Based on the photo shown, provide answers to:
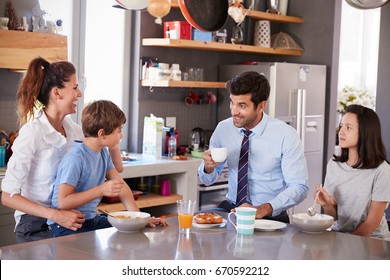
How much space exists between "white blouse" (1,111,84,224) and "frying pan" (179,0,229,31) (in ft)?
2.87

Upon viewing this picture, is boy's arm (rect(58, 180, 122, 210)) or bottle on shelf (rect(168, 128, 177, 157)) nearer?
boy's arm (rect(58, 180, 122, 210))

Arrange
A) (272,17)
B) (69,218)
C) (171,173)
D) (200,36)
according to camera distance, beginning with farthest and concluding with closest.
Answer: (272,17) < (200,36) < (171,173) < (69,218)

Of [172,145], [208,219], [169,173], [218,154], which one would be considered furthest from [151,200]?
[208,219]

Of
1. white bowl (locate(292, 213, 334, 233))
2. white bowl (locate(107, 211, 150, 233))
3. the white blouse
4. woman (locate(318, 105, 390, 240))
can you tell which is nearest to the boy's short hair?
the white blouse

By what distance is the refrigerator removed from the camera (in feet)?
18.8

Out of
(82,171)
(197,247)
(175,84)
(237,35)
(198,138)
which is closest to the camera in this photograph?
(197,247)

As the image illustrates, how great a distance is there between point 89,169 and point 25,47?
172cm

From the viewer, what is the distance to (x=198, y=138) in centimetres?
572

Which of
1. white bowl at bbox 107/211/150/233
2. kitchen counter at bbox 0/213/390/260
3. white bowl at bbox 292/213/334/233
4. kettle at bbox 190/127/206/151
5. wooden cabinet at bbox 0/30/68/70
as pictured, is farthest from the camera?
kettle at bbox 190/127/206/151

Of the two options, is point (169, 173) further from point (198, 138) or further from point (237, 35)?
point (237, 35)

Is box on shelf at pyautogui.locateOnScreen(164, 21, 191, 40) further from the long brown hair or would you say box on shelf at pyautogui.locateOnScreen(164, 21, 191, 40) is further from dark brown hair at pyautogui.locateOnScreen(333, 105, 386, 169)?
dark brown hair at pyautogui.locateOnScreen(333, 105, 386, 169)

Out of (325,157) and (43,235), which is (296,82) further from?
(43,235)

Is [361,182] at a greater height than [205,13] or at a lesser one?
lesser

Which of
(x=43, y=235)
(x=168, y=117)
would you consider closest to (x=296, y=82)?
(x=168, y=117)
